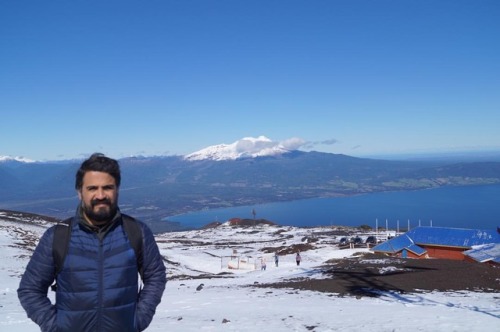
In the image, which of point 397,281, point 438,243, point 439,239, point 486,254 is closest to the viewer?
point 397,281

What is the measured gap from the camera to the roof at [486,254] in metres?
27.5

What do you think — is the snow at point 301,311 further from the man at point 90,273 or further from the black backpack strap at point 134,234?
the black backpack strap at point 134,234

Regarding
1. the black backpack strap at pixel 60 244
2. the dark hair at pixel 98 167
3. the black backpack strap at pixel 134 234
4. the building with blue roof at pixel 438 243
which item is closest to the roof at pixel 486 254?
the building with blue roof at pixel 438 243

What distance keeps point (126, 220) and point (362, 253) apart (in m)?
35.4

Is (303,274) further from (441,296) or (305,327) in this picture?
(305,327)

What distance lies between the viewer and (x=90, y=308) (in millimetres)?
3758

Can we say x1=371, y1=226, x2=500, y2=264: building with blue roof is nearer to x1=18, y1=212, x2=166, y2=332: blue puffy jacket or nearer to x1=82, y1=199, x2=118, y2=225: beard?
x1=18, y1=212, x2=166, y2=332: blue puffy jacket

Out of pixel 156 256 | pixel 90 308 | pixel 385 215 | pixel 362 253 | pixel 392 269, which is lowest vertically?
pixel 385 215

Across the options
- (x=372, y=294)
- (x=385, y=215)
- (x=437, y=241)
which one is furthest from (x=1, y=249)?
(x=385, y=215)

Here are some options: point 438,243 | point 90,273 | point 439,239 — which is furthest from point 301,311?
point 439,239

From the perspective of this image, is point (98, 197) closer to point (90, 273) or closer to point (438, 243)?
point (90, 273)

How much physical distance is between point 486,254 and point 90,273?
31658 millimetres

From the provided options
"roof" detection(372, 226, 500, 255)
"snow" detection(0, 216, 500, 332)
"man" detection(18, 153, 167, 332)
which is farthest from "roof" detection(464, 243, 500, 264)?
"man" detection(18, 153, 167, 332)

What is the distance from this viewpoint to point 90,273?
148 inches
